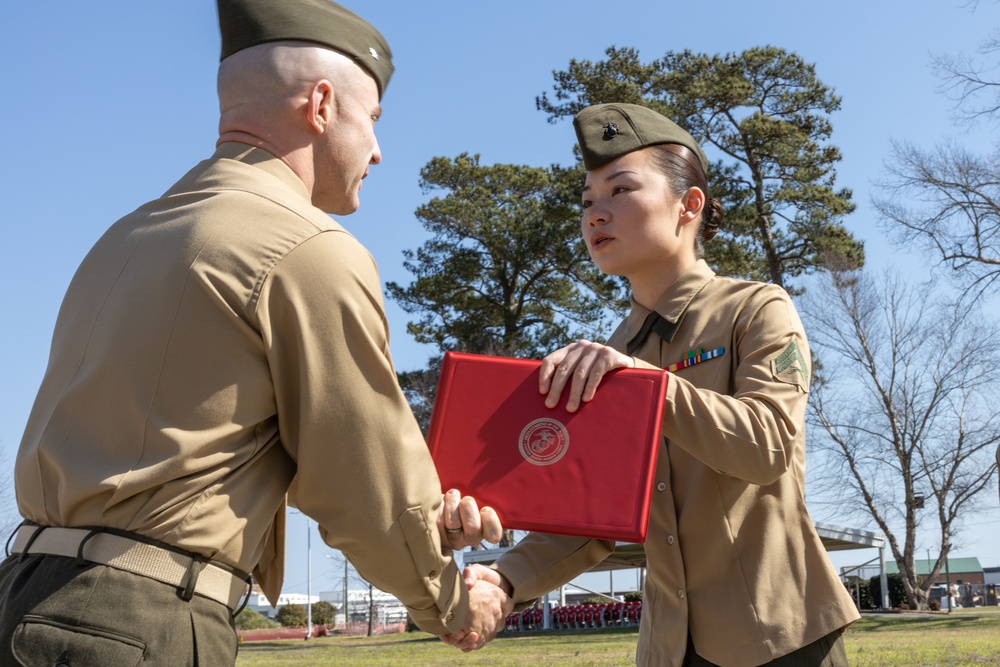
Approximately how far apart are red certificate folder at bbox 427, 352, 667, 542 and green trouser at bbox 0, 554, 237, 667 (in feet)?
2.94

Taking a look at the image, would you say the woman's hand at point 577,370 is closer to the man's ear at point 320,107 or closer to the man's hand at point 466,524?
the man's hand at point 466,524

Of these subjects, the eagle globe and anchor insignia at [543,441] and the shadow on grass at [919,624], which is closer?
the eagle globe and anchor insignia at [543,441]

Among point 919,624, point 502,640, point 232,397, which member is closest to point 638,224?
point 232,397

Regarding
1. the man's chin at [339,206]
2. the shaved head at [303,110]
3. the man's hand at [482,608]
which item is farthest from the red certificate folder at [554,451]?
the shaved head at [303,110]

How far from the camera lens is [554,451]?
2.53 m

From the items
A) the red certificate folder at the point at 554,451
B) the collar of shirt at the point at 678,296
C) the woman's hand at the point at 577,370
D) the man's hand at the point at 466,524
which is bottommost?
the man's hand at the point at 466,524

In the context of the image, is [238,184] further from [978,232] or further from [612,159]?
[978,232]

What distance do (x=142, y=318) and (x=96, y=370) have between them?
124 millimetres

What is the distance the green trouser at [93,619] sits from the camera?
66.0 inches

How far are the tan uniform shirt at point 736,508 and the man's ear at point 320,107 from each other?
3.52 ft

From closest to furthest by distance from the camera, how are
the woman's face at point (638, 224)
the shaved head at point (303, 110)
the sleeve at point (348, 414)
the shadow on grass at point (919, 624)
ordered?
the sleeve at point (348, 414)
the shaved head at point (303, 110)
the woman's face at point (638, 224)
the shadow on grass at point (919, 624)

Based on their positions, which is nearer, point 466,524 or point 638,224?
point 466,524

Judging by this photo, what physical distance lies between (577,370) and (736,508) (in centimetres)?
58

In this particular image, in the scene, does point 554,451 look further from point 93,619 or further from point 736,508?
point 93,619
